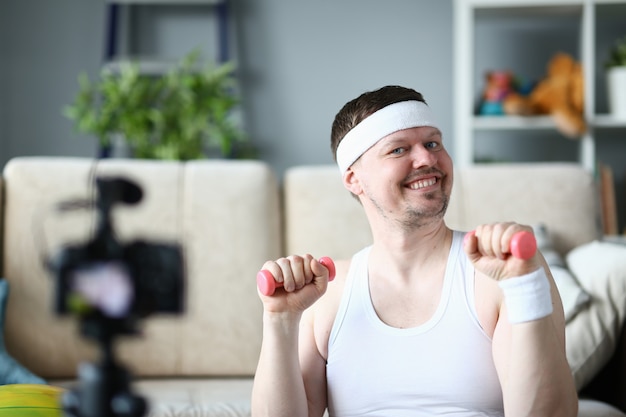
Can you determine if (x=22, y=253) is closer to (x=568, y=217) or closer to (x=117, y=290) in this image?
(x=568, y=217)

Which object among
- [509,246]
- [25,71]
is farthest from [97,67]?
[509,246]

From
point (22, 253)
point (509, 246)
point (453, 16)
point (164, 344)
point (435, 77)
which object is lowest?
point (164, 344)

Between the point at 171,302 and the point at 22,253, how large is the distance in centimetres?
179

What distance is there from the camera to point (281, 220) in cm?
226

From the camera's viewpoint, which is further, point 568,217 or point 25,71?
point 25,71

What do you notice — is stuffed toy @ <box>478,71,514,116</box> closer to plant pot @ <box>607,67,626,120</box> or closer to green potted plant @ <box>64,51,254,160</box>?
plant pot @ <box>607,67,626,120</box>

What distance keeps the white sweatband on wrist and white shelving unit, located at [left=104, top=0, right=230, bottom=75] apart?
2507 mm

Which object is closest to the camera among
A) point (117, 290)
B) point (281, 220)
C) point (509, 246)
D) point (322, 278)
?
point (117, 290)

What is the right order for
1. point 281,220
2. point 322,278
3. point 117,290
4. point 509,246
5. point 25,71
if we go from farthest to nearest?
1. point 25,71
2. point 281,220
3. point 322,278
4. point 509,246
5. point 117,290

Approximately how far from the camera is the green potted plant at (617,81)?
2.99 metres

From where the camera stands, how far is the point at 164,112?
3064 millimetres

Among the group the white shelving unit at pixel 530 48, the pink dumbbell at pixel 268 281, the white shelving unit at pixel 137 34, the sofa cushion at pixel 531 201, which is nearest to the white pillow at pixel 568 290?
the sofa cushion at pixel 531 201

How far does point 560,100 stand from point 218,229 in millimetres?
1604

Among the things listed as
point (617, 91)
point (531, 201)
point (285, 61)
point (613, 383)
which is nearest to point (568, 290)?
point (613, 383)
